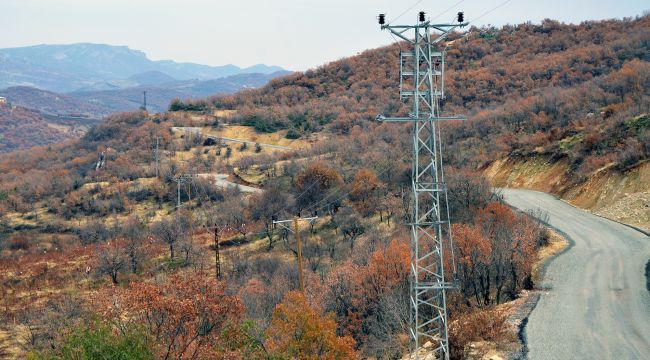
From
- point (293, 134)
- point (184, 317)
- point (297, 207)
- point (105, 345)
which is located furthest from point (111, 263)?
point (293, 134)

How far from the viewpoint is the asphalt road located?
1866 centimetres

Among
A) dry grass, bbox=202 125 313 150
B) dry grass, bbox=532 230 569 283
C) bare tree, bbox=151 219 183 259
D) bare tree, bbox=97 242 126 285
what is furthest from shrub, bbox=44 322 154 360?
dry grass, bbox=202 125 313 150

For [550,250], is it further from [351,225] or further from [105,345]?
[105,345]

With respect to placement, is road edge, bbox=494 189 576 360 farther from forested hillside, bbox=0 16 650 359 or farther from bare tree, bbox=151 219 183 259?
bare tree, bbox=151 219 183 259

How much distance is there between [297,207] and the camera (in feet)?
169

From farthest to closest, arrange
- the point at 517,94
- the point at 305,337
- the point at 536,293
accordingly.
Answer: the point at 517,94
the point at 536,293
the point at 305,337

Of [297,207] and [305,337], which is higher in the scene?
[305,337]

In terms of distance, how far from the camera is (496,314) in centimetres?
2088

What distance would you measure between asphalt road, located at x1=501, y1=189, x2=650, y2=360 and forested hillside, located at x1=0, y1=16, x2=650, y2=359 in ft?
4.25

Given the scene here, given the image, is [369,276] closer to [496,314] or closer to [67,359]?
[496,314]

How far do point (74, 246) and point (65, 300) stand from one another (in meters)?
19.8

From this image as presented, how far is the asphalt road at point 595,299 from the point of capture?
18658 millimetres

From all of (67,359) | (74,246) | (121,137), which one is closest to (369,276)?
(67,359)

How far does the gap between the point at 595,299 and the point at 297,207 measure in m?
32.0
